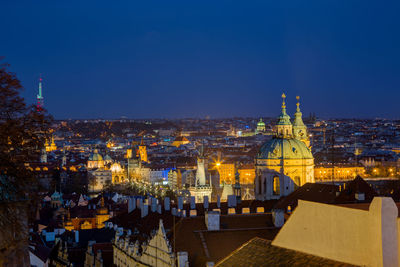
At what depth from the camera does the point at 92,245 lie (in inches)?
1186

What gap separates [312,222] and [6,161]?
521 centimetres

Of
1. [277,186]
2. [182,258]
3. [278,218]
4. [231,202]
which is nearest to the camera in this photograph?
[182,258]

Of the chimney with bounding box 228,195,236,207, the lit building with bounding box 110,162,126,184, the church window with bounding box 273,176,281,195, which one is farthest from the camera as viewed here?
the lit building with bounding box 110,162,126,184

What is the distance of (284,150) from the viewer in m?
47.8

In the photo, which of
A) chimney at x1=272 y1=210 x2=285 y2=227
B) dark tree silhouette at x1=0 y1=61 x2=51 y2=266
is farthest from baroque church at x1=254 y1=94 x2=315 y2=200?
dark tree silhouette at x1=0 y1=61 x2=51 y2=266

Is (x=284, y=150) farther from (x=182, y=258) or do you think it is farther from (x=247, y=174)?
(x=247, y=174)

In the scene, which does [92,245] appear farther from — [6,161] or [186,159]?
[186,159]

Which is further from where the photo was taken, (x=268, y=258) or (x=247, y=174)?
(x=247, y=174)

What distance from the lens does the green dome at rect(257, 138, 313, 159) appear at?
156ft

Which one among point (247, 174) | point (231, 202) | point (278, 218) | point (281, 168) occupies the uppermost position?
point (281, 168)

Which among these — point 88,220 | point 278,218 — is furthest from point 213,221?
point 88,220

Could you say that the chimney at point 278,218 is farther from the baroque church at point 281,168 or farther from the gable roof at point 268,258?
the baroque church at point 281,168

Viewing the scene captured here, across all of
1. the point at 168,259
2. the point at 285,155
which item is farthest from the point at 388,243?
the point at 285,155

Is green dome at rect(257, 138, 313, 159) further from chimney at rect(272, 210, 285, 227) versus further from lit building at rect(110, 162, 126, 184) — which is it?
lit building at rect(110, 162, 126, 184)
